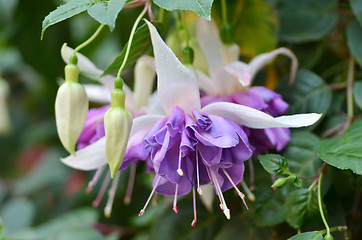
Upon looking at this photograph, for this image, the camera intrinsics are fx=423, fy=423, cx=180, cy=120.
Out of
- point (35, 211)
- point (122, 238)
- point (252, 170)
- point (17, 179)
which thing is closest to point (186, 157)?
point (252, 170)

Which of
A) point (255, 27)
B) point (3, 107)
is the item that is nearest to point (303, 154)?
point (255, 27)

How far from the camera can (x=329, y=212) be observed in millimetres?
691

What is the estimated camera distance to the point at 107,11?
0.52 meters

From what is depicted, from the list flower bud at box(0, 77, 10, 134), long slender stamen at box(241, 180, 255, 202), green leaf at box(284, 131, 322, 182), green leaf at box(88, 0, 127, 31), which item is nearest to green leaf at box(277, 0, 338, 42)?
green leaf at box(284, 131, 322, 182)

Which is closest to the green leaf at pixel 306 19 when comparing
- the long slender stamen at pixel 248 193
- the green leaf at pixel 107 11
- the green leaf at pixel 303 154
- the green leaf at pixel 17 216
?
the green leaf at pixel 303 154

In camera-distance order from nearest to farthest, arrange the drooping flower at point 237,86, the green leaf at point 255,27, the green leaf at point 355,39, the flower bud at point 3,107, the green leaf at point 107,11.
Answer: the green leaf at point 107,11
the drooping flower at point 237,86
the green leaf at point 355,39
the green leaf at point 255,27
the flower bud at point 3,107

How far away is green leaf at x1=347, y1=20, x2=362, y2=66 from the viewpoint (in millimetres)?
755

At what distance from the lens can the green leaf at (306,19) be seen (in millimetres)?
823

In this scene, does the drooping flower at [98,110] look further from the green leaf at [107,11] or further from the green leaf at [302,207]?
the green leaf at [302,207]

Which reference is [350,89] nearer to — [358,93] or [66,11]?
[358,93]

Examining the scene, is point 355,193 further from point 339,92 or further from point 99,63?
point 99,63

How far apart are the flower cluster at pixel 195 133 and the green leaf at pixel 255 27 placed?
0.73ft

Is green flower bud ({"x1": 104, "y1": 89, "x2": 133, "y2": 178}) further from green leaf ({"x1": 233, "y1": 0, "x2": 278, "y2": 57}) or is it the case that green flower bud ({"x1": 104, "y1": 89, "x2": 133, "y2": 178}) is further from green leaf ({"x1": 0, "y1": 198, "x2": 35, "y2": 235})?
green leaf ({"x1": 0, "y1": 198, "x2": 35, "y2": 235})

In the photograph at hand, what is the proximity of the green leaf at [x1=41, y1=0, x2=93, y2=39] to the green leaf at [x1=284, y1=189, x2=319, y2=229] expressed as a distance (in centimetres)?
→ 39
